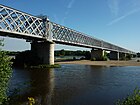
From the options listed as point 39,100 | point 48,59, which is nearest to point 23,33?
point 48,59

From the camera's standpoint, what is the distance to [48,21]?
277 ft

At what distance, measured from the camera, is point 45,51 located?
266ft

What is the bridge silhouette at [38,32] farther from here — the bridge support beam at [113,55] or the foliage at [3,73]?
the bridge support beam at [113,55]

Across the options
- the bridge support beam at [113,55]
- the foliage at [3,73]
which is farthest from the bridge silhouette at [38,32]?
the bridge support beam at [113,55]

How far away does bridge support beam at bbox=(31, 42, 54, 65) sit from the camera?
79.3m

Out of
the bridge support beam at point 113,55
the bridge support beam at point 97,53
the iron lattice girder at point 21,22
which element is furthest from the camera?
the bridge support beam at point 113,55

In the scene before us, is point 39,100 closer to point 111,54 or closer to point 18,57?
point 18,57

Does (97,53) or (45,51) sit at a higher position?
(97,53)

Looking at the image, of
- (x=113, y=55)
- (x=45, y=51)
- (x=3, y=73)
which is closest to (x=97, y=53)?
(x=113, y=55)

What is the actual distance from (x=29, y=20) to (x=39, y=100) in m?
57.3

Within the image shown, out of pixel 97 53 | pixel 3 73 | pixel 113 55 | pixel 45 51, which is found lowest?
pixel 3 73

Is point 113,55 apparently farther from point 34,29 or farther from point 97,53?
point 34,29

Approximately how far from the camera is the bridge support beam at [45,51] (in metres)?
79.3

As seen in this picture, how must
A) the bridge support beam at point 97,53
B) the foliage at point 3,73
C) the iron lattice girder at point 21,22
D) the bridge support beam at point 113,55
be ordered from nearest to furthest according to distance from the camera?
the foliage at point 3,73, the iron lattice girder at point 21,22, the bridge support beam at point 97,53, the bridge support beam at point 113,55
